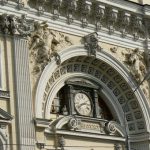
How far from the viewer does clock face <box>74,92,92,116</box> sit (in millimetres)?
23198

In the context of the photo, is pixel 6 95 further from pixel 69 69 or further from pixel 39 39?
pixel 69 69

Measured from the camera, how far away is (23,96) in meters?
20.3

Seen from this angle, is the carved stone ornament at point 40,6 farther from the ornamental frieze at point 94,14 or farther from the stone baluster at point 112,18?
the stone baluster at point 112,18

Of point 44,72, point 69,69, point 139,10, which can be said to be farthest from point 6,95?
point 139,10

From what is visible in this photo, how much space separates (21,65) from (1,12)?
76.5 inches

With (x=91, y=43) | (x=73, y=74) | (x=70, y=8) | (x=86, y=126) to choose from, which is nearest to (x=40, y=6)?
(x=70, y=8)

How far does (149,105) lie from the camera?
24.9 metres

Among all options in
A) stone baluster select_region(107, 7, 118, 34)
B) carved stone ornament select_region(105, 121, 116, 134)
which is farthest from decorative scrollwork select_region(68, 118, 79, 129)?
stone baluster select_region(107, 7, 118, 34)

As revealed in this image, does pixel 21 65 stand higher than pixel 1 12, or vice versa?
pixel 1 12

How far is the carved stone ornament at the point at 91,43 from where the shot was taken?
76.7 ft

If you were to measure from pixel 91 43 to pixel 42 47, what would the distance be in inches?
105

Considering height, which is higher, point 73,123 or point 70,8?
point 70,8

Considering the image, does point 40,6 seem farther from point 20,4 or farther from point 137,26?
point 137,26

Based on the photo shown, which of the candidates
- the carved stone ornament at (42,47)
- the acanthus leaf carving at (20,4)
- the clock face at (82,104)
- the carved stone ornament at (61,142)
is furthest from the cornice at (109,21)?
the carved stone ornament at (61,142)
